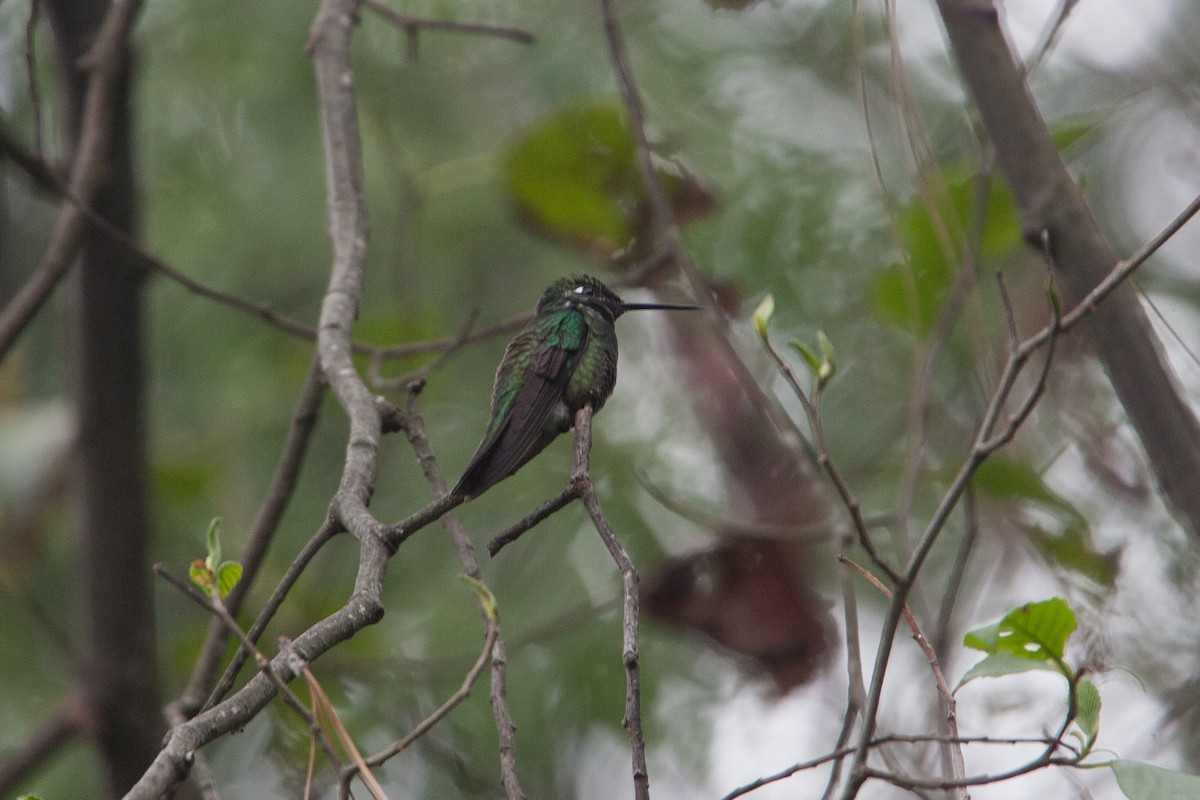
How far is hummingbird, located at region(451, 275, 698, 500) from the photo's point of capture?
7.98 feet

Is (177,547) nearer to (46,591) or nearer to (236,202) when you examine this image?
(46,591)

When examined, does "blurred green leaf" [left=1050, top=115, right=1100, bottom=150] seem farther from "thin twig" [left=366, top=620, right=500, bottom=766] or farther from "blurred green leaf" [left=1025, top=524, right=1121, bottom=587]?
"thin twig" [left=366, top=620, right=500, bottom=766]

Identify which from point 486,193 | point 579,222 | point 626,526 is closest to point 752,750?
point 626,526

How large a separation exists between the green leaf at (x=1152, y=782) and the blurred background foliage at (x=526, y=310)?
209cm

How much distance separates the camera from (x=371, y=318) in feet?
12.7

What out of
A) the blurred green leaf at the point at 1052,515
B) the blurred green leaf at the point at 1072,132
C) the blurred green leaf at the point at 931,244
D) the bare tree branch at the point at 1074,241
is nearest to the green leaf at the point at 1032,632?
the bare tree branch at the point at 1074,241

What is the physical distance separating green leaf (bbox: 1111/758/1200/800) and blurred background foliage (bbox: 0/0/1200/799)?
209 cm

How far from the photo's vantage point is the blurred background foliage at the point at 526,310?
13.5 feet

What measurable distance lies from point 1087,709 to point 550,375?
1420 millimetres

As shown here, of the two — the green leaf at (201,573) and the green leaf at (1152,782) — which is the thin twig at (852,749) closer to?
the green leaf at (1152,782)

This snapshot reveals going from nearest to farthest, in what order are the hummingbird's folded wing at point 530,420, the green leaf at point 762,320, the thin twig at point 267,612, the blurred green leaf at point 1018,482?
the thin twig at point 267,612, the green leaf at point 762,320, the hummingbird's folded wing at point 530,420, the blurred green leaf at point 1018,482

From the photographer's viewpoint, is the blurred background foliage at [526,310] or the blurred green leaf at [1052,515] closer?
the blurred green leaf at [1052,515]

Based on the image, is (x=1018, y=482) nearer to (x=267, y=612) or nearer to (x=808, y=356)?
(x=808, y=356)

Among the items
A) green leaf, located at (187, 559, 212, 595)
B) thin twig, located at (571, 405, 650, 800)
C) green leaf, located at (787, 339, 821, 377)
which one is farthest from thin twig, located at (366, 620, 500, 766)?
green leaf, located at (787, 339, 821, 377)
